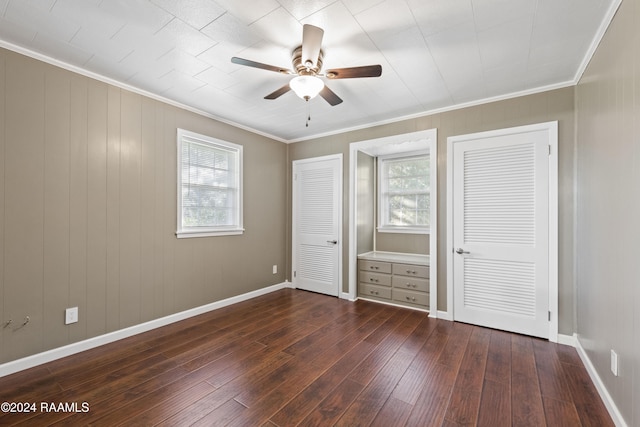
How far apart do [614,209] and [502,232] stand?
1.35 metres

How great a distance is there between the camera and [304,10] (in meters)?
1.79

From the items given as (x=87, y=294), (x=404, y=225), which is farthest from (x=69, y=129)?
(x=404, y=225)

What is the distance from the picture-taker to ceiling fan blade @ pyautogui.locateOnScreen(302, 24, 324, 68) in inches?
68.4

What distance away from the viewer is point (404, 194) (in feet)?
15.2

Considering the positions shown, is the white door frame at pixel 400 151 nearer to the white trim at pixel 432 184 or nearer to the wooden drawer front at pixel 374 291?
the white trim at pixel 432 184

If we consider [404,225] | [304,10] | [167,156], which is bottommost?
[404,225]

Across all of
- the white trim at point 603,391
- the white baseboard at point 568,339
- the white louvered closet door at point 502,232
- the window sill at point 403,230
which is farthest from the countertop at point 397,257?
the white trim at point 603,391

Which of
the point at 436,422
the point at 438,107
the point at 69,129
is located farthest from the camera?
the point at 438,107

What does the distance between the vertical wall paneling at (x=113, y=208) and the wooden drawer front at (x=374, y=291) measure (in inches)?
119

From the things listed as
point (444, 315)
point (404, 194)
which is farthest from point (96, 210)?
point (404, 194)

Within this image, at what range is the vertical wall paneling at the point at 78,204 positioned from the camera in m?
2.51

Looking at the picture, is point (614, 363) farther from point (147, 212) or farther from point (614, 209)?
point (147, 212)

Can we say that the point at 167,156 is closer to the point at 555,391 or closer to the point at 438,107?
the point at 438,107

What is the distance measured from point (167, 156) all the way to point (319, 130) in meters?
2.20
